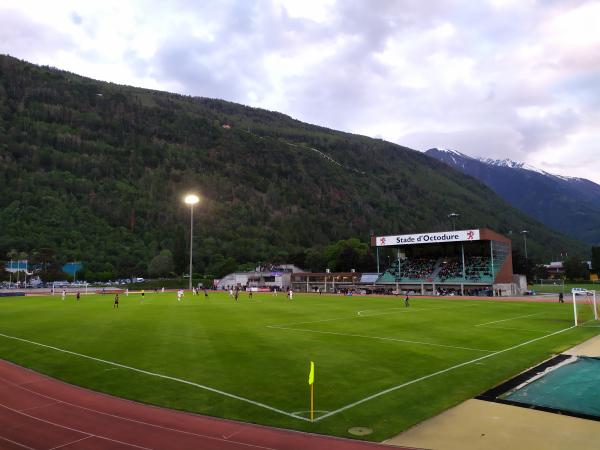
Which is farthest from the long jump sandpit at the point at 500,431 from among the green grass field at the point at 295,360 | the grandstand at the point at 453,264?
the grandstand at the point at 453,264

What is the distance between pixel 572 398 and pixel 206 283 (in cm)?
13270

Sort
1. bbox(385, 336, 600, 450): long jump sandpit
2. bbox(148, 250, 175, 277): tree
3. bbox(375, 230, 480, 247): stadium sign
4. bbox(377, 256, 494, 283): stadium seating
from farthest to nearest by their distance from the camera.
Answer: bbox(148, 250, 175, 277): tree, bbox(377, 256, 494, 283): stadium seating, bbox(375, 230, 480, 247): stadium sign, bbox(385, 336, 600, 450): long jump sandpit

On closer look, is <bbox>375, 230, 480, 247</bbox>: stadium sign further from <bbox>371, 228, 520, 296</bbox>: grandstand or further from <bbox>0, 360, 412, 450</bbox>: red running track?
<bbox>0, 360, 412, 450</bbox>: red running track

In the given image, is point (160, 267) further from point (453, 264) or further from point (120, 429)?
point (120, 429)

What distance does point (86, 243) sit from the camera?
19462 centimetres

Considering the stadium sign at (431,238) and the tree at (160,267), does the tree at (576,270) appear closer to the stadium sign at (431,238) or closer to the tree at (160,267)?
the stadium sign at (431,238)

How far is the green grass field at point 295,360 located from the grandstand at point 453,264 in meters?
49.4

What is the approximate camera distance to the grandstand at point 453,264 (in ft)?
283

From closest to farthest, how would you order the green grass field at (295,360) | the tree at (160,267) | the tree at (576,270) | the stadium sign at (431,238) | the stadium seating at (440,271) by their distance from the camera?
the green grass field at (295,360) → the stadium sign at (431,238) → the stadium seating at (440,271) → the tree at (576,270) → the tree at (160,267)

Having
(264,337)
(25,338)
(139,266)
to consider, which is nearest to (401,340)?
(264,337)

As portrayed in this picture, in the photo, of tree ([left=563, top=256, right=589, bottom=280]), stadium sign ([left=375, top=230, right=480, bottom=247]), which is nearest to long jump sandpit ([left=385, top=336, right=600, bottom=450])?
stadium sign ([left=375, top=230, right=480, bottom=247])

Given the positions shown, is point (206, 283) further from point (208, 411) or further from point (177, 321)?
point (208, 411)

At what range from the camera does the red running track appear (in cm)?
1173

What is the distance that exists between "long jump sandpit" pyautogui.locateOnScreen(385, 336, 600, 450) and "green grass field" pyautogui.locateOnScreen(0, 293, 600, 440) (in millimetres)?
691
